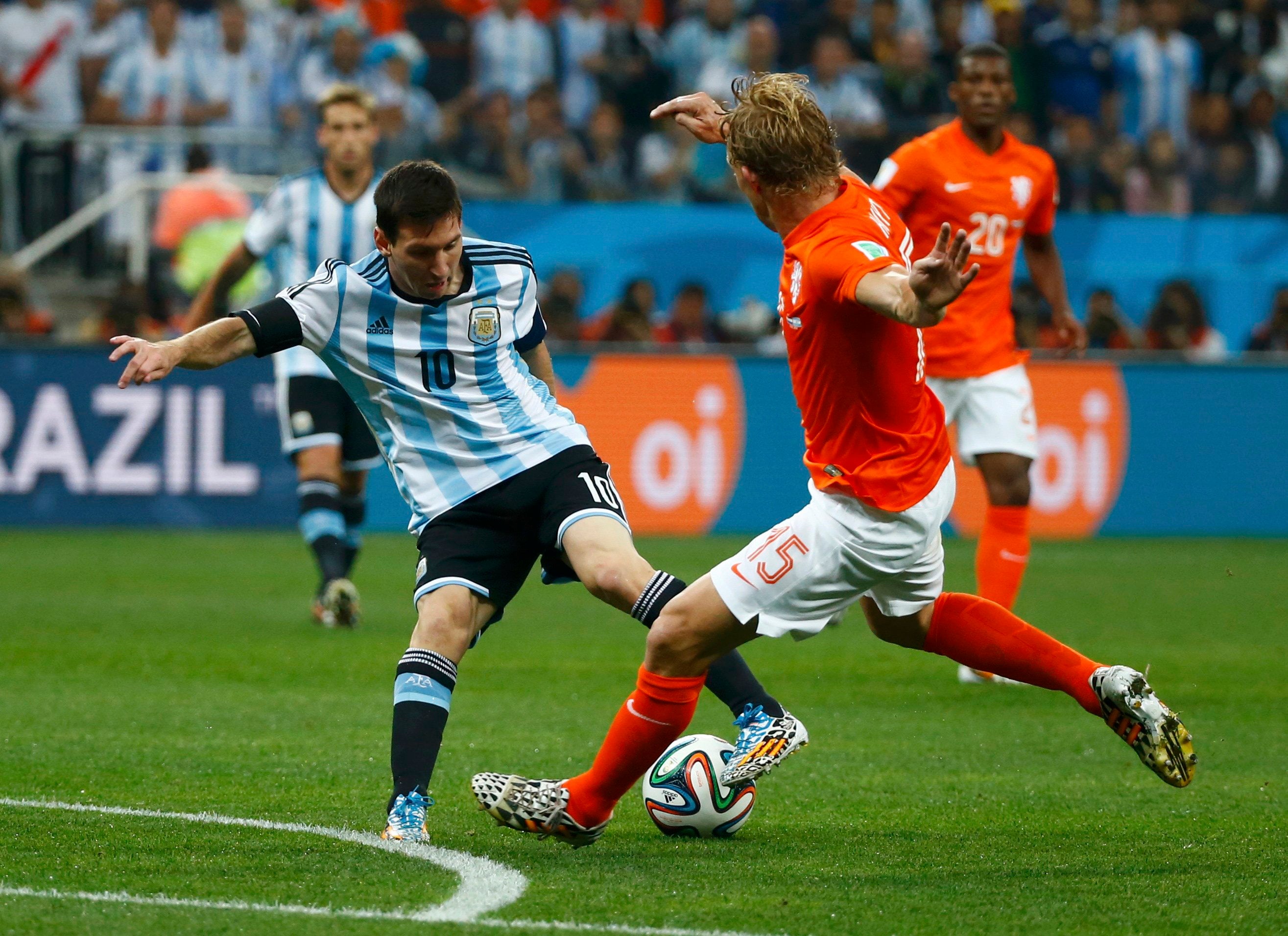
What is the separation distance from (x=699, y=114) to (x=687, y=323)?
31.6 ft

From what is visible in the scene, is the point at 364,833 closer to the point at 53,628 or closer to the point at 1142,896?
the point at 1142,896

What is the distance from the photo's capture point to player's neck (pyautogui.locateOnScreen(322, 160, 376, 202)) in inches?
345

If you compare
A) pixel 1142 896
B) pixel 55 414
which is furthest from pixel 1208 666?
pixel 55 414

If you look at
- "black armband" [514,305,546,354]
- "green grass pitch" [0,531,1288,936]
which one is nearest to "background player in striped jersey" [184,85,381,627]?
"green grass pitch" [0,531,1288,936]

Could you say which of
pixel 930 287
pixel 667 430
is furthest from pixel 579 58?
pixel 930 287

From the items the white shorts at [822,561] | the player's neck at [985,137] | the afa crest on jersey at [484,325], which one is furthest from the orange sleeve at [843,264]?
the player's neck at [985,137]

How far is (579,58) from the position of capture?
16.4 m

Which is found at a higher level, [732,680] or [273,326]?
[273,326]

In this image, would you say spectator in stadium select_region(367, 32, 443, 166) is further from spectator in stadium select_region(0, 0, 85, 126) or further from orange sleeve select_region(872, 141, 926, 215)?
orange sleeve select_region(872, 141, 926, 215)

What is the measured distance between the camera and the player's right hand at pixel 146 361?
4.18 m

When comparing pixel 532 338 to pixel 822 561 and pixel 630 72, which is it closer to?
pixel 822 561

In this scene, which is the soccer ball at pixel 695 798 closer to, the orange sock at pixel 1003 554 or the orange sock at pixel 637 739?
the orange sock at pixel 637 739

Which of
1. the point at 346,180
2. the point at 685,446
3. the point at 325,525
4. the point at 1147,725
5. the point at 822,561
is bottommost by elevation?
the point at 685,446

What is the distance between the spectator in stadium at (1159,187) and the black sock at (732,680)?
39.6ft
